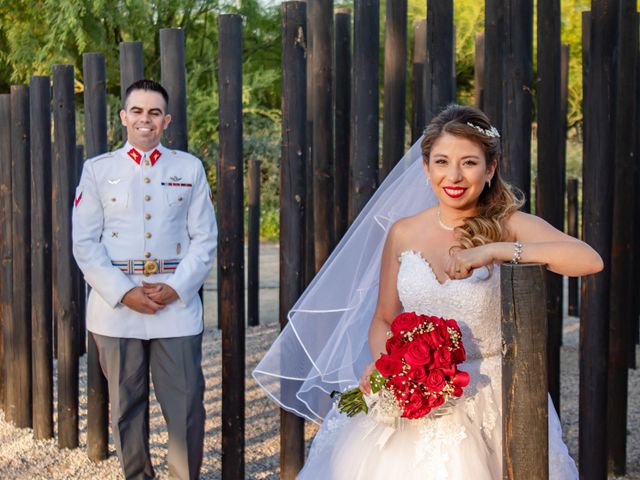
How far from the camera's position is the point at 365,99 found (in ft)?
14.0

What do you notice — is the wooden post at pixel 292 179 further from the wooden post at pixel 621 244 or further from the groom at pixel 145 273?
the wooden post at pixel 621 244

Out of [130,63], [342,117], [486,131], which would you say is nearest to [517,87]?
[486,131]

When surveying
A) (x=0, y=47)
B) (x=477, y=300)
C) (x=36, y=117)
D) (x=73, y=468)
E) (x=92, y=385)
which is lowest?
(x=73, y=468)

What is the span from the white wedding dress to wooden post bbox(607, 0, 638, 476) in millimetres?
1629

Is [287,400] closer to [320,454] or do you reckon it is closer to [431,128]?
[320,454]

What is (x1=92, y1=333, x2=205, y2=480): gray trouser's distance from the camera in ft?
13.7

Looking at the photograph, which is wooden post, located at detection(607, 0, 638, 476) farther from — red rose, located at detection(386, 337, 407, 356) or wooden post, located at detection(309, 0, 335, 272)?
red rose, located at detection(386, 337, 407, 356)

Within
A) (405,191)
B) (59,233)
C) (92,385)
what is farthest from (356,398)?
(59,233)

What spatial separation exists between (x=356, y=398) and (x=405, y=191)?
2.71 feet

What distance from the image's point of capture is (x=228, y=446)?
14.6 feet

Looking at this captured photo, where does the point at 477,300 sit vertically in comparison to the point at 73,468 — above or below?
above

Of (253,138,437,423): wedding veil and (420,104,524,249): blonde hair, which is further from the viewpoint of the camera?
(253,138,437,423): wedding veil

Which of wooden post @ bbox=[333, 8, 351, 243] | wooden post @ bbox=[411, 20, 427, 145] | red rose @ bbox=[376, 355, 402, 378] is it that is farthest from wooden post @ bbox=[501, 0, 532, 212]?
wooden post @ bbox=[333, 8, 351, 243]

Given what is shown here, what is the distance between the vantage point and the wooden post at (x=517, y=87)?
4.00 m
